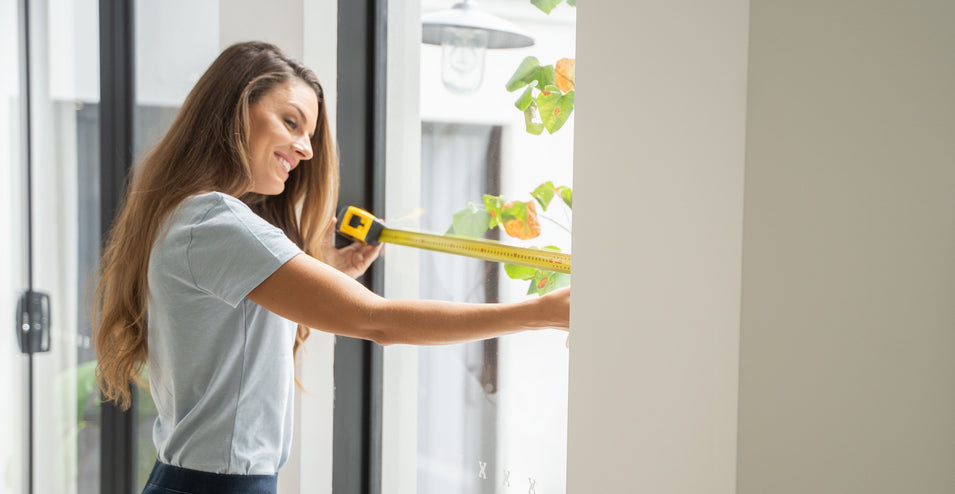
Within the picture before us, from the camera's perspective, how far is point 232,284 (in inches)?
40.5

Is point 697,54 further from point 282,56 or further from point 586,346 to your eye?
point 282,56

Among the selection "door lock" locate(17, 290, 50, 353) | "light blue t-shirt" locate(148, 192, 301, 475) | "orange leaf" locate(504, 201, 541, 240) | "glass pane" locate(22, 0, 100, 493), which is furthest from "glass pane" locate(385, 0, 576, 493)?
"door lock" locate(17, 290, 50, 353)

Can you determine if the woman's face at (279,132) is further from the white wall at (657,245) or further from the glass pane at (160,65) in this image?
the white wall at (657,245)

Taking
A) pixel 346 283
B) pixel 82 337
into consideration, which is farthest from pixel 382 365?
pixel 82 337

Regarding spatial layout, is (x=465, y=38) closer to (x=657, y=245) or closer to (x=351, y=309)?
(x=351, y=309)

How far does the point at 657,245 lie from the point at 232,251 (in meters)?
0.66

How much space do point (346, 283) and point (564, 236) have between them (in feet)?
0.97

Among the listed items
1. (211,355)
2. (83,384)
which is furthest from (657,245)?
(83,384)

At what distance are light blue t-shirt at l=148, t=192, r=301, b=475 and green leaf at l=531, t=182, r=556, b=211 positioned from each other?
0.36m

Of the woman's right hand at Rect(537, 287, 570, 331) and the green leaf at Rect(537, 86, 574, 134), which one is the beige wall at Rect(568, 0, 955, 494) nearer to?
the woman's right hand at Rect(537, 287, 570, 331)

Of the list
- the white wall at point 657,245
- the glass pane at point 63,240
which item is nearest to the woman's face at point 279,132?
the white wall at point 657,245

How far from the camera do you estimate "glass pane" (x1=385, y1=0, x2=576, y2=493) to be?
1047 millimetres

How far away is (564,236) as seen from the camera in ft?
3.40

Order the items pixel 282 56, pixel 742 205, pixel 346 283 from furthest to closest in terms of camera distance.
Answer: pixel 282 56 → pixel 346 283 → pixel 742 205
